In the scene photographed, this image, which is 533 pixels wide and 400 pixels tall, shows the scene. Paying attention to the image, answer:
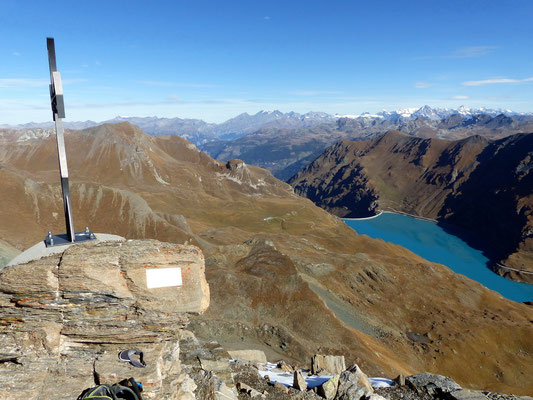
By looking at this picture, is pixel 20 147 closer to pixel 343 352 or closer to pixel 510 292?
pixel 343 352

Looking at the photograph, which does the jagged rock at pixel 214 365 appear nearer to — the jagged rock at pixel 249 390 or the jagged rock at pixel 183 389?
the jagged rock at pixel 249 390

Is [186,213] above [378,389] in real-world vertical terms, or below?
below

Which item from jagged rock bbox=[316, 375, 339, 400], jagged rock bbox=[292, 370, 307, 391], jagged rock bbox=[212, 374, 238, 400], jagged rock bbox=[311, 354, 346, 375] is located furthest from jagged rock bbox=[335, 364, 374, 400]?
jagged rock bbox=[212, 374, 238, 400]

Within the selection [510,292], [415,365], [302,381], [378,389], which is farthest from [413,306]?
[510,292]

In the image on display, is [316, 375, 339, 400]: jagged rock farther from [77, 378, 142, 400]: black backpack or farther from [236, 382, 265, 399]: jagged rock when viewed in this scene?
[77, 378, 142, 400]: black backpack

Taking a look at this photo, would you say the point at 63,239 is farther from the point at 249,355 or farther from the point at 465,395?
the point at 465,395
